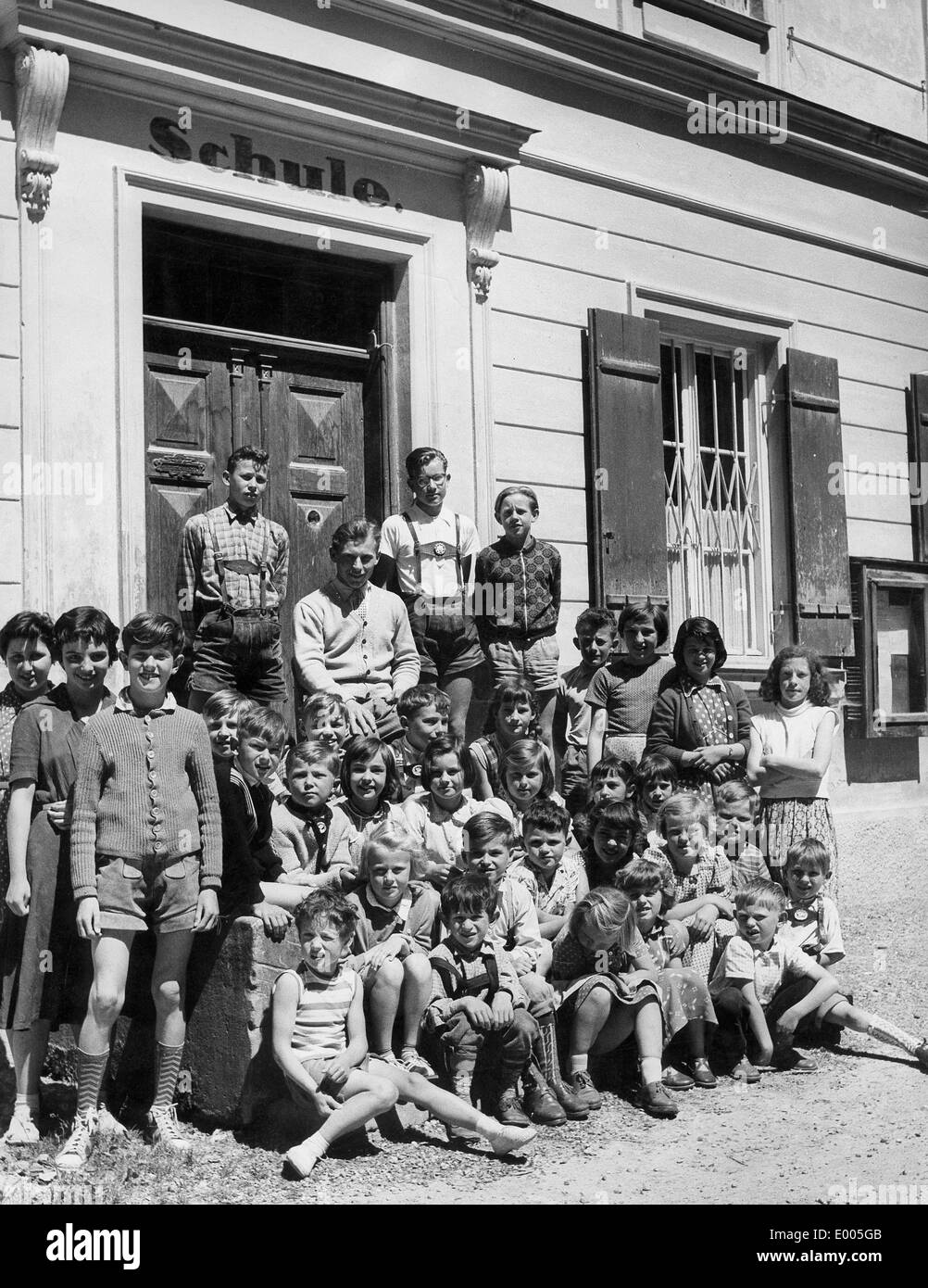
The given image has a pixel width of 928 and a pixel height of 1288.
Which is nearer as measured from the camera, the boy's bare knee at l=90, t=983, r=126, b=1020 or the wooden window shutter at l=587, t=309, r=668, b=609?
the boy's bare knee at l=90, t=983, r=126, b=1020

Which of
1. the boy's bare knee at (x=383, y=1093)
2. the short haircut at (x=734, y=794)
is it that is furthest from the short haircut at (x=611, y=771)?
the boy's bare knee at (x=383, y=1093)

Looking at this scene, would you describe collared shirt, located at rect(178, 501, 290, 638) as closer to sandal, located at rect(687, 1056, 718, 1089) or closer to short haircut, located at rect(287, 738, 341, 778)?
short haircut, located at rect(287, 738, 341, 778)

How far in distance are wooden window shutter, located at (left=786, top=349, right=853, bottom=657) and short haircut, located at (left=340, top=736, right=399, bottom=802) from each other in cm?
451

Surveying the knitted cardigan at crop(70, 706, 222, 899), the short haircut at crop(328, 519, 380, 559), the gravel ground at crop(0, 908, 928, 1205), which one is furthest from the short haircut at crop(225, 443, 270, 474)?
the gravel ground at crop(0, 908, 928, 1205)

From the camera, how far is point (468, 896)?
14.9ft

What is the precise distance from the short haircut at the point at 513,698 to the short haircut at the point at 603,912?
111 cm

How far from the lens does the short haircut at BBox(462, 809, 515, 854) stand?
4848 millimetres

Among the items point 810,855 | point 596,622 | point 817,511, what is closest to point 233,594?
point 596,622

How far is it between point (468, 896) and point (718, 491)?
16.6ft

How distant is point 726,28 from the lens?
8.95m

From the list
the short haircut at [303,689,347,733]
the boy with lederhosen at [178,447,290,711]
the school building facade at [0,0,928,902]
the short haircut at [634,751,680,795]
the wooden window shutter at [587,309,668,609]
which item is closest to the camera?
the short haircut at [303,689,347,733]

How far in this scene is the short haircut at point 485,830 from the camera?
4.85 m

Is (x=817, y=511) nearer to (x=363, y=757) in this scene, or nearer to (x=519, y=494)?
(x=519, y=494)

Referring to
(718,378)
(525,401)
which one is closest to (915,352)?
(718,378)
